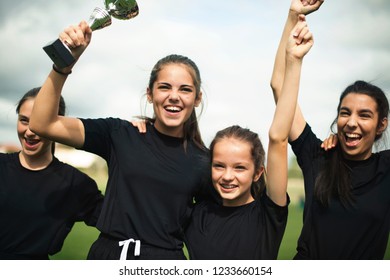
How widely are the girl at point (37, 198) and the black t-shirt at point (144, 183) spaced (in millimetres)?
438

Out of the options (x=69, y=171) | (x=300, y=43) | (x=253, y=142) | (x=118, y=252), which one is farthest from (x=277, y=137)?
(x=69, y=171)

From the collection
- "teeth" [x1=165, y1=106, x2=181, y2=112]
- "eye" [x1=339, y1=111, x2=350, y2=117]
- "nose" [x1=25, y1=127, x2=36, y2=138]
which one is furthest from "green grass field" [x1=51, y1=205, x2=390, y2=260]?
"eye" [x1=339, y1=111, x2=350, y2=117]

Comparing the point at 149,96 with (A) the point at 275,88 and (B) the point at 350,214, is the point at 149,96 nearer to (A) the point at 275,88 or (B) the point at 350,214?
(A) the point at 275,88

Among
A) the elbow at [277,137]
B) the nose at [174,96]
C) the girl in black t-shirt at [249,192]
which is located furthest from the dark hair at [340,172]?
the nose at [174,96]

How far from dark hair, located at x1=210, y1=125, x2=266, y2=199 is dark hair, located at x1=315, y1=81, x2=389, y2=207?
304mm

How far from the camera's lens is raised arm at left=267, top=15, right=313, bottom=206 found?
2201 millimetres

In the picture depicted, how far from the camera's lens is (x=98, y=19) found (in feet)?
7.55

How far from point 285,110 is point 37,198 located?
145 cm

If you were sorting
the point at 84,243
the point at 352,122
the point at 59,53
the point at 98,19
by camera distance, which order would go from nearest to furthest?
the point at 59,53, the point at 98,19, the point at 352,122, the point at 84,243

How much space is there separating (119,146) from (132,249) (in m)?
0.51

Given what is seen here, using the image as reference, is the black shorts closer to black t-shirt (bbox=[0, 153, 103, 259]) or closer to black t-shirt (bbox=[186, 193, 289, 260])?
black t-shirt (bbox=[186, 193, 289, 260])

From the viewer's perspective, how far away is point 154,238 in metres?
2.29
